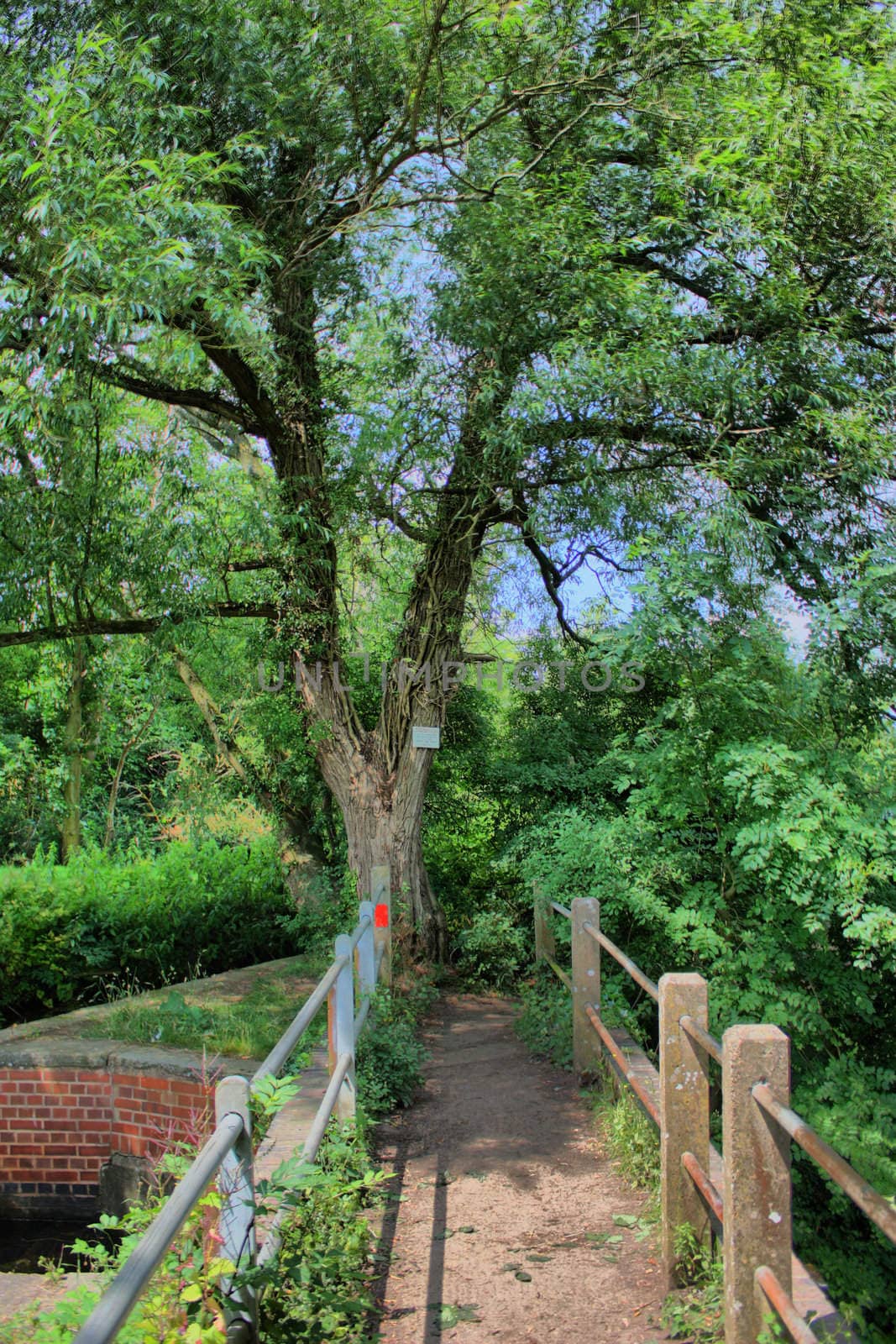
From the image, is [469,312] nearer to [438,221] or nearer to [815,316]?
[438,221]

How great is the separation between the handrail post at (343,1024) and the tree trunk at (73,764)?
9.36 m

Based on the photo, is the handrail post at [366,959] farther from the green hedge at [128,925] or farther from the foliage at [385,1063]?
the green hedge at [128,925]

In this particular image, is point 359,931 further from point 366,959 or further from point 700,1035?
point 700,1035

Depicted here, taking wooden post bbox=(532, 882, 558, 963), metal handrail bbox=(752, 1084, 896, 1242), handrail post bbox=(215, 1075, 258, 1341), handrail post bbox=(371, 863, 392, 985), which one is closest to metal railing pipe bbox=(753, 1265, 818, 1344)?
metal handrail bbox=(752, 1084, 896, 1242)

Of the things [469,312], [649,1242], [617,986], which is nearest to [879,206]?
[469,312]

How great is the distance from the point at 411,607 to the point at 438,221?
13.1ft

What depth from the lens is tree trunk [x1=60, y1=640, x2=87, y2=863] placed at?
1442cm

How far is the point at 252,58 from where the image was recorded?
9242mm

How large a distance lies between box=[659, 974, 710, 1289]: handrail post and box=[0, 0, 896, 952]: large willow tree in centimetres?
608

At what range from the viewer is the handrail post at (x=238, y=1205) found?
113 inches

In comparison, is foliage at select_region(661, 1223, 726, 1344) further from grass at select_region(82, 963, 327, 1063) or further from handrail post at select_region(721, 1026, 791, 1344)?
grass at select_region(82, 963, 327, 1063)

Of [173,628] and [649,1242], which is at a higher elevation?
[173,628]

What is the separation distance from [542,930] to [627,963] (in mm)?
5064

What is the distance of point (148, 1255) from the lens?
2000 mm
